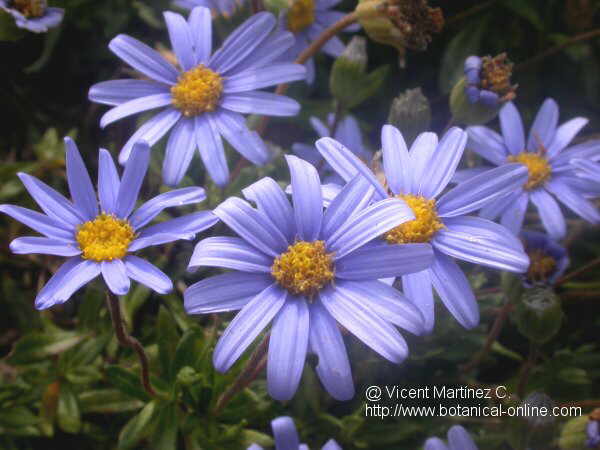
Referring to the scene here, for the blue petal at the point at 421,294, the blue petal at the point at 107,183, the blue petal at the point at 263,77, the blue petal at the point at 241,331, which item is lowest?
the blue petal at the point at 241,331

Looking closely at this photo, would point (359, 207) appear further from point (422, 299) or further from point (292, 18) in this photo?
point (292, 18)

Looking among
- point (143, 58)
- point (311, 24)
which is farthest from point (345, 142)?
point (143, 58)

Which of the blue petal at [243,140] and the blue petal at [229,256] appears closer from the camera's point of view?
the blue petal at [229,256]

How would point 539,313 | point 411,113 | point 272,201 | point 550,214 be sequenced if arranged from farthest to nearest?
point 550,214 < point 411,113 < point 539,313 < point 272,201

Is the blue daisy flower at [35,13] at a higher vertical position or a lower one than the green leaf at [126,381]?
higher

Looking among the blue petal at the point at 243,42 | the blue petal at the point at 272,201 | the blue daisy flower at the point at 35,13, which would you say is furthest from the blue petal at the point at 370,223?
the blue daisy flower at the point at 35,13

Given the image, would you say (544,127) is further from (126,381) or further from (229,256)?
(126,381)

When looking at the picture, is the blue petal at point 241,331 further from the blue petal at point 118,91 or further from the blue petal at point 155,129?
the blue petal at point 118,91
